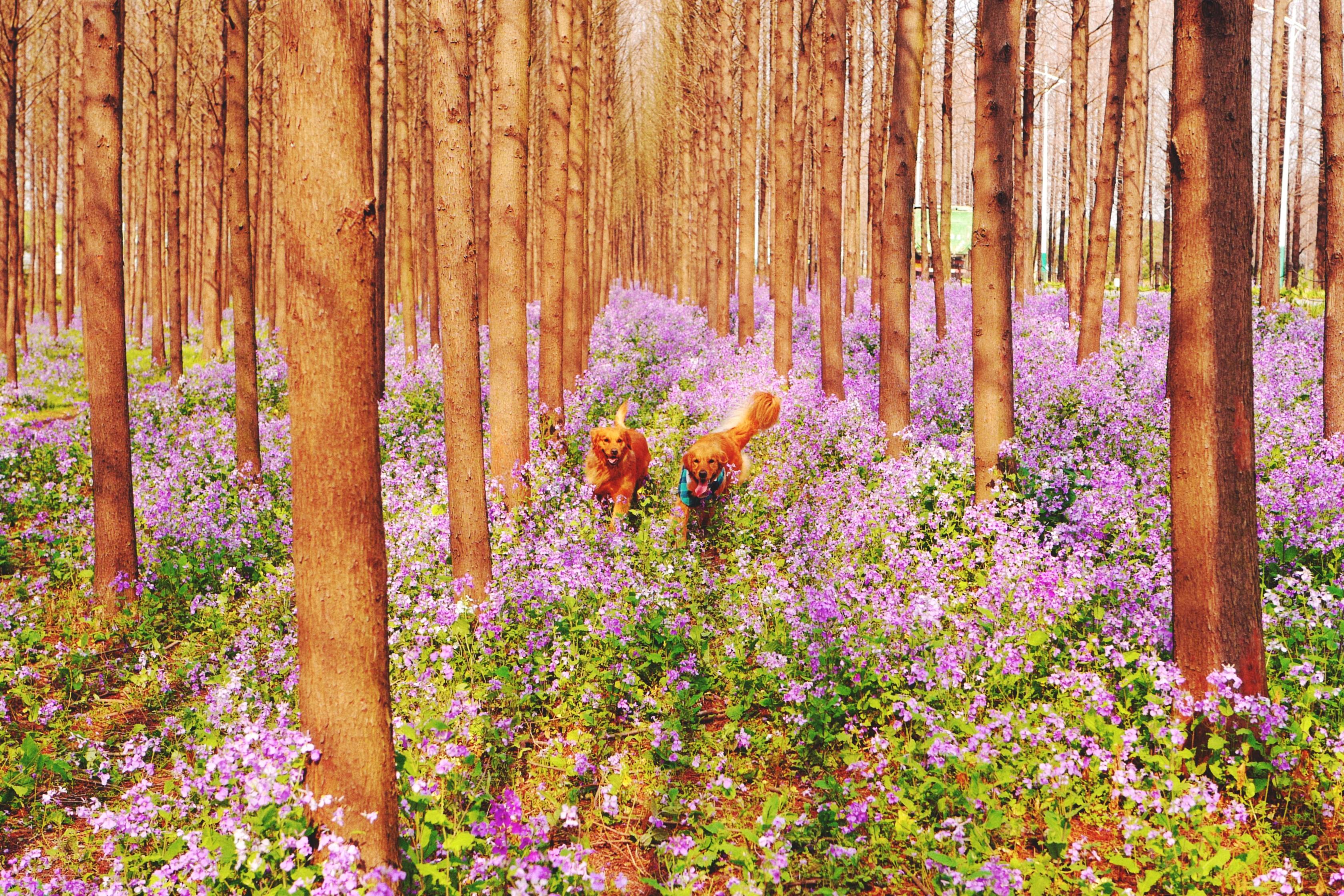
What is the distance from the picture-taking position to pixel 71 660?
5812 mm

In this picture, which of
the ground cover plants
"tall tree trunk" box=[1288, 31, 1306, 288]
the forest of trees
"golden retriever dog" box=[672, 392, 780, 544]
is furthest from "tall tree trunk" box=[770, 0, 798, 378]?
"tall tree trunk" box=[1288, 31, 1306, 288]

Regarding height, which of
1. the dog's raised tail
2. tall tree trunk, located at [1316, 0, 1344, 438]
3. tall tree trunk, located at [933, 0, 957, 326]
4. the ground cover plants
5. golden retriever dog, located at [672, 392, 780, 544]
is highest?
tall tree trunk, located at [933, 0, 957, 326]

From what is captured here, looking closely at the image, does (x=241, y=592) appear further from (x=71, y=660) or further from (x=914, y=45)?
(x=914, y=45)

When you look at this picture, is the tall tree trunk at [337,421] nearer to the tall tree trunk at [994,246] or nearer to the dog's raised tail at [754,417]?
the tall tree trunk at [994,246]

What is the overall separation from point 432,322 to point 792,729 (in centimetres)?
1521

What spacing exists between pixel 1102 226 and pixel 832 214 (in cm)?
399

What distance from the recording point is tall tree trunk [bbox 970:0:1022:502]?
6707mm

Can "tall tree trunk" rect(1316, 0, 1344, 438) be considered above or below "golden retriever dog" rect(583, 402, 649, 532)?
above

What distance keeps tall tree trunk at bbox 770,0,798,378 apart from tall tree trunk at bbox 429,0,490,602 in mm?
6678

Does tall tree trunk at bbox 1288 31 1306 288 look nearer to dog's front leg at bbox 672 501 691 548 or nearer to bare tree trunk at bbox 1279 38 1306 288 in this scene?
bare tree trunk at bbox 1279 38 1306 288

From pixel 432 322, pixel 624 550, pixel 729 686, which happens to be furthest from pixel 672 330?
pixel 729 686

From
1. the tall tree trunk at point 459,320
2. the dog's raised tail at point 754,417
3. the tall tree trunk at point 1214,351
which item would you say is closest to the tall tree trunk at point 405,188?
the dog's raised tail at point 754,417

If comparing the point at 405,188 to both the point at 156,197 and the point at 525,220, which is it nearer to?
the point at 525,220

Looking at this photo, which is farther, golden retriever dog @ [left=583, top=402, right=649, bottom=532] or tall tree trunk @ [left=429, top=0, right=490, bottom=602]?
golden retriever dog @ [left=583, top=402, right=649, bottom=532]
